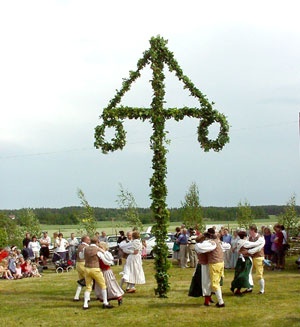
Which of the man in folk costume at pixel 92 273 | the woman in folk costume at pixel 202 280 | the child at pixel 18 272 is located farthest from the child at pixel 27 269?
the woman in folk costume at pixel 202 280

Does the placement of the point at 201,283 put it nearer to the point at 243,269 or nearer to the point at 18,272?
the point at 243,269

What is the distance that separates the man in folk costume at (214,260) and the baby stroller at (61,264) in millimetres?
12704

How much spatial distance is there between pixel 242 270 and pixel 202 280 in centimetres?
200

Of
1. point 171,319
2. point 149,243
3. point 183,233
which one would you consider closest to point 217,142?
point 171,319

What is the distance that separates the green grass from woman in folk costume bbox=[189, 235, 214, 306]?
26 cm

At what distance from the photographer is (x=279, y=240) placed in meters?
24.2

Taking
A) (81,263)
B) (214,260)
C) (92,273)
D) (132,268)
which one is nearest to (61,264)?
(132,268)

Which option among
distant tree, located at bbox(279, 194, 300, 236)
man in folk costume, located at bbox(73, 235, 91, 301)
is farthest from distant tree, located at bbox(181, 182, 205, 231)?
man in folk costume, located at bbox(73, 235, 91, 301)

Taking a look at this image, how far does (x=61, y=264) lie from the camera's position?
27125mm

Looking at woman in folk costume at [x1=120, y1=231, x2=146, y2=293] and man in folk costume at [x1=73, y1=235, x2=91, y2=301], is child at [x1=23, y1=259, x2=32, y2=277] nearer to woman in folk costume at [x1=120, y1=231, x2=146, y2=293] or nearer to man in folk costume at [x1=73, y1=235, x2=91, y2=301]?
woman in folk costume at [x1=120, y1=231, x2=146, y2=293]

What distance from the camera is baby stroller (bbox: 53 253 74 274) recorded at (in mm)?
26906

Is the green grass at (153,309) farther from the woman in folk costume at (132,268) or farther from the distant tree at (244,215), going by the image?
the distant tree at (244,215)

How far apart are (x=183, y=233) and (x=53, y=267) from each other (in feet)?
21.0

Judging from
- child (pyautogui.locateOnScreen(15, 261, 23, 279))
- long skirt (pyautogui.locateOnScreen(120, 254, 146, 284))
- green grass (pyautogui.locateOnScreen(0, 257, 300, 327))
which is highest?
long skirt (pyautogui.locateOnScreen(120, 254, 146, 284))
